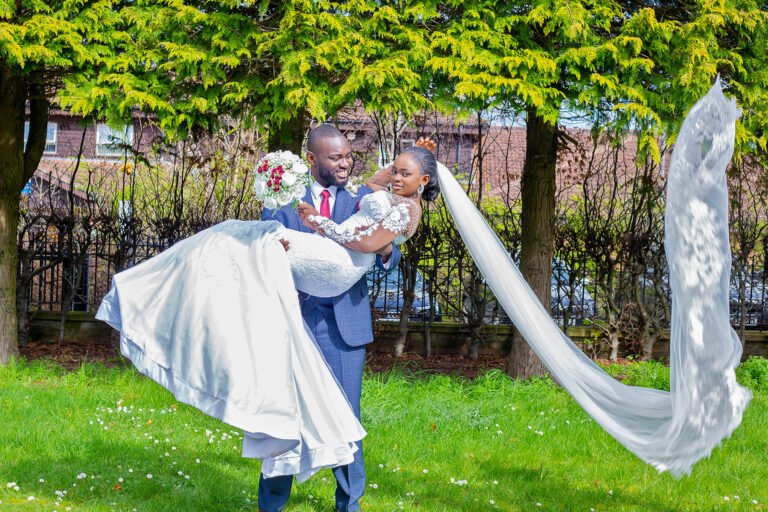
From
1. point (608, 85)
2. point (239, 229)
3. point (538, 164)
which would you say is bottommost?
point (239, 229)

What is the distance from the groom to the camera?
3541 millimetres

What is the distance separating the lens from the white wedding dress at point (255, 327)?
10.5 ft

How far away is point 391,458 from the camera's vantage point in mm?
5012

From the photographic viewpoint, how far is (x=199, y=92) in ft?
19.1

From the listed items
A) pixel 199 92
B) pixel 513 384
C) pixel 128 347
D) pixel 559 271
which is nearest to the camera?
pixel 128 347

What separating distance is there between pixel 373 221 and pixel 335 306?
1.63ft

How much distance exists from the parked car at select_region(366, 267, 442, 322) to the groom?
513 cm

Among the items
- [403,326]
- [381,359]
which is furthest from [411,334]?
[381,359]

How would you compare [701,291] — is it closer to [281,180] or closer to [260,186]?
[281,180]

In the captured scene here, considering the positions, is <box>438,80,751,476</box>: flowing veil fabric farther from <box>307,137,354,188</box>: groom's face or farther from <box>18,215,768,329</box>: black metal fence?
<box>18,215,768,329</box>: black metal fence

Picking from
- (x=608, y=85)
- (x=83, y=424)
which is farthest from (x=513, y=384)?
(x=83, y=424)

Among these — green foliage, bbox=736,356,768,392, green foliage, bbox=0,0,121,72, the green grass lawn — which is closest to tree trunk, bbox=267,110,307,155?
green foliage, bbox=0,0,121,72

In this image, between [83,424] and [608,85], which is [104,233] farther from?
[608,85]

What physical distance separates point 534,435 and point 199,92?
379 centimetres
